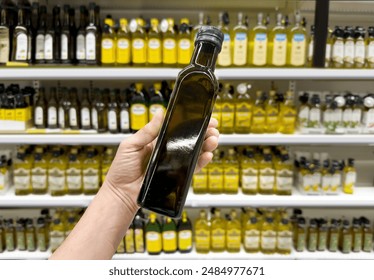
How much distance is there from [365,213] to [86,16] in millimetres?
2403

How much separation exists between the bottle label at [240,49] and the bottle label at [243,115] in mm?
246

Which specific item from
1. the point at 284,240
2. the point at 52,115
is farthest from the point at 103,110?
the point at 284,240

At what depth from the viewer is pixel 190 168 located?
0.74 metres

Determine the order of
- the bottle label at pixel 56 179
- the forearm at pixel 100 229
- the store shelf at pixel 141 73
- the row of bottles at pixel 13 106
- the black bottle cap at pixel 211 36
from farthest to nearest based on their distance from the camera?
the bottle label at pixel 56 179 → the row of bottles at pixel 13 106 → the store shelf at pixel 141 73 → the forearm at pixel 100 229 → the black bottle cap at pixel 211 36

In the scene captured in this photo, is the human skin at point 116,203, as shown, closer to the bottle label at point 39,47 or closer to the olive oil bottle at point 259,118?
the olive oil bottle at point 259,118

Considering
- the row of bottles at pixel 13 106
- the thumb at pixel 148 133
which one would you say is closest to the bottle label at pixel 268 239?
the row of bottles at pixel 13 106

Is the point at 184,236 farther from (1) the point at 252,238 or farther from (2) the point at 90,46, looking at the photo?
(2) the point at 90,46

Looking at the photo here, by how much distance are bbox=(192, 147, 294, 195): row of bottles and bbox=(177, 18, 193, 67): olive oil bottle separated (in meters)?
0.59

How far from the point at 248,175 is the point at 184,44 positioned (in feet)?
2.87

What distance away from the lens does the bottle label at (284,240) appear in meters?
2.60

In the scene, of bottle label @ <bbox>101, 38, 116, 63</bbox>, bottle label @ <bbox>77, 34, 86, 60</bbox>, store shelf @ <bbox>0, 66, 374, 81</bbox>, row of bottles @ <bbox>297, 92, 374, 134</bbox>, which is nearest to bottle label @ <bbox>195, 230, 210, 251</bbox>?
row of bottles @ <bbox>297, 92, 374, 134</bbox>

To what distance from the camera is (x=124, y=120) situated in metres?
2.46

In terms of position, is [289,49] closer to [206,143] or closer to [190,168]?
[206,143]

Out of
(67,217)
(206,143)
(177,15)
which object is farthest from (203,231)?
(206,143)
